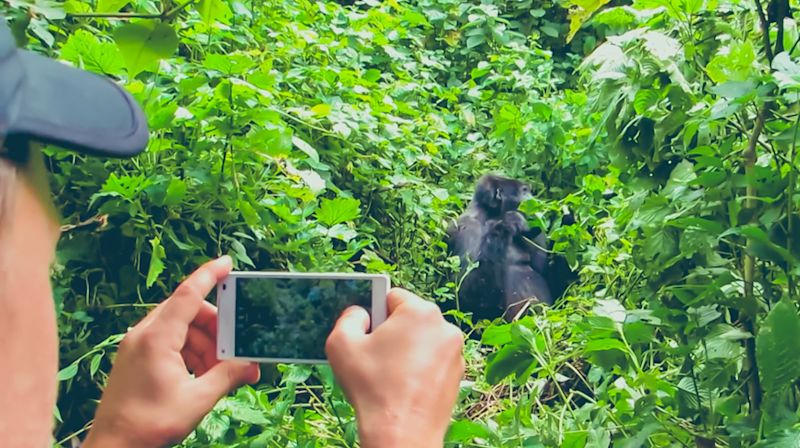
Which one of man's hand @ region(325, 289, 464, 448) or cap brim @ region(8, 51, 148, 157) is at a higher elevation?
cap brim @ region(8, 51, 148, 157)

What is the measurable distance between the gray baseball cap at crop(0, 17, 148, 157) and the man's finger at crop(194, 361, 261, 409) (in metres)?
0.32

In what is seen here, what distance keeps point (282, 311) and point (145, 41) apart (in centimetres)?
36

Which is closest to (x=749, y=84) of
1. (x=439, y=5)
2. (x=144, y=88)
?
(x=144, y=88)

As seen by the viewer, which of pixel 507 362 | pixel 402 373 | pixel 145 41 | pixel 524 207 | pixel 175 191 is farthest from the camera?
pixel 524 207

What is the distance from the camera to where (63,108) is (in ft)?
1.59

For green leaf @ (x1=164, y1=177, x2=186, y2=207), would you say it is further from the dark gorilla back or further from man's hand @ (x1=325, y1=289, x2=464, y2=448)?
the dark gorilla back

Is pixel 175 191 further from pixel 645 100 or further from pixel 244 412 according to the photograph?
pixel 645 100

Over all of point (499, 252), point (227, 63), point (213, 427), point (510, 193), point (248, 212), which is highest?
point (227, 63)

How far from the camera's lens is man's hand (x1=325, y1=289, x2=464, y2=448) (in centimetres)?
71

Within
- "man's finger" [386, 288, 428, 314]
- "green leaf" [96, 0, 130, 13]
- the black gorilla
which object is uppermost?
"green leaf" [96, 0, 130, 13]

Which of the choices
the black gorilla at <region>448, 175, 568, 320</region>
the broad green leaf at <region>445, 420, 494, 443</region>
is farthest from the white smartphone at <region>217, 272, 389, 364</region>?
the black gorilla at <region>448, 175, 568, 320</region>

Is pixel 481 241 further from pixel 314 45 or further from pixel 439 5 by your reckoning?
pixel 439 5

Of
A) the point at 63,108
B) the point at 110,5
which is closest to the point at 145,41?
the point at 110,5

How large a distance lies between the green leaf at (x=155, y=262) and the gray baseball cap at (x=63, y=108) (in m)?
0.84
